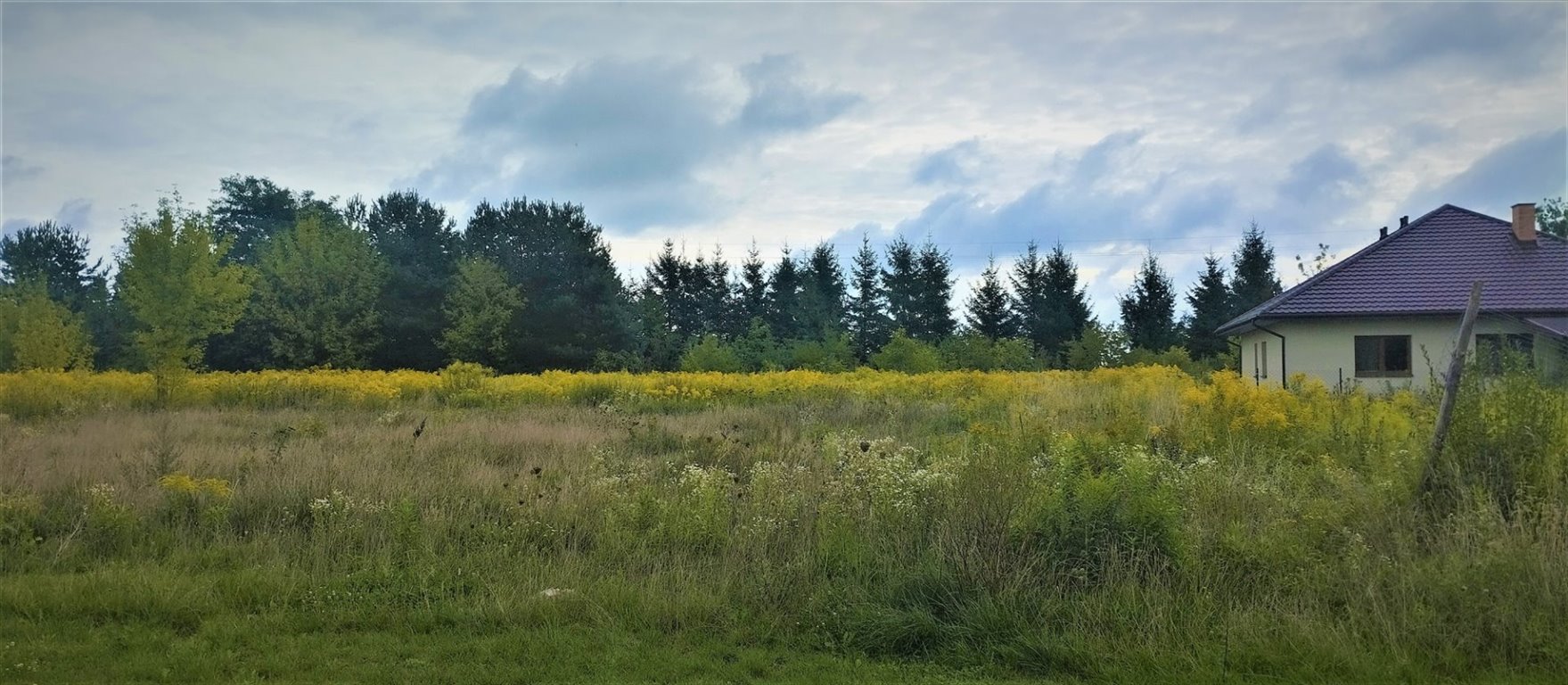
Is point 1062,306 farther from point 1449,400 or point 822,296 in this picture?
point 1449,400

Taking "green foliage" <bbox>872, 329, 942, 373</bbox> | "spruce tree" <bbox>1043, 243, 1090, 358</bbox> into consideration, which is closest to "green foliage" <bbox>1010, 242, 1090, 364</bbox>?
"spruce tree" <bbox>1043, 243, 1090, 358</bbox>

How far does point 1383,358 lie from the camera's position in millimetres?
24844

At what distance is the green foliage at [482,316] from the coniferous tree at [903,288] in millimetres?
21634

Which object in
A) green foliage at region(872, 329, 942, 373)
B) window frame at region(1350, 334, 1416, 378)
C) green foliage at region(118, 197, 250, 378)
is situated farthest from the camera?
green foliage at region(872, 329, 942, 373)

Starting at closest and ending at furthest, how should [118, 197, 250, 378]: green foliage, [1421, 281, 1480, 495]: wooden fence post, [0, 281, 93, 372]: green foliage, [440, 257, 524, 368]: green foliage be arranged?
[1421, 281, 1480, 495]: wooden fence post < [118, 197, 250, 378]: green foliage < [0, 281, 93, 372]: green foliage < [440, 257, 524, 368]: green foliage

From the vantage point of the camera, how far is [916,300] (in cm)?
5259

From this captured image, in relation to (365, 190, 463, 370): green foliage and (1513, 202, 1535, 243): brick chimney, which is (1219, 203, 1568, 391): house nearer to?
(1513, 202, 1535, 243): brick chimney

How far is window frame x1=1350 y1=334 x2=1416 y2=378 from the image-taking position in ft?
80.7

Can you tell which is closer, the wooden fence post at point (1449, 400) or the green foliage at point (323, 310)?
the wooden fence post at point (1449, 400)

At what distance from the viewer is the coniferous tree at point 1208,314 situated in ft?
156

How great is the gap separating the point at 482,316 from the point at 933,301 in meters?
25.5

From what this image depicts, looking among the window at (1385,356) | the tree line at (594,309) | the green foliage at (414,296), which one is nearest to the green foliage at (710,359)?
the tree line at (594,309)

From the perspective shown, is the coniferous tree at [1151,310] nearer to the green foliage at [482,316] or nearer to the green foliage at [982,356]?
the green foliage at [982,356]

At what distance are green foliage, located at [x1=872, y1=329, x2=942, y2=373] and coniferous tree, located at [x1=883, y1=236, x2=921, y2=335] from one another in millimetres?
14420
